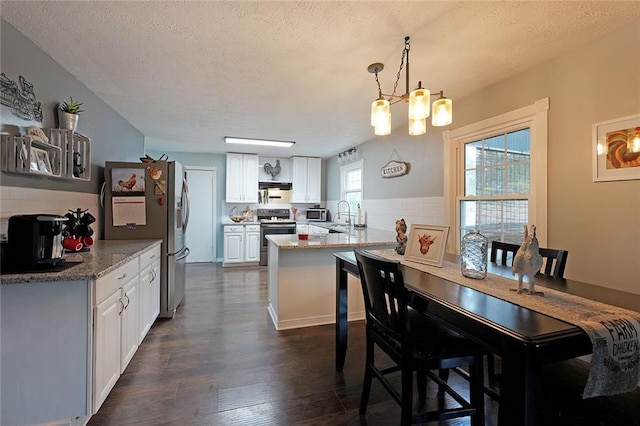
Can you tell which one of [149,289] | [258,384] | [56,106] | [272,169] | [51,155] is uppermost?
[272,169]

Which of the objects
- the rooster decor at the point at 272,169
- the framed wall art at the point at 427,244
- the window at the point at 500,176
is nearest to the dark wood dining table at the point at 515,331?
the framed wall art at the point at 427,244

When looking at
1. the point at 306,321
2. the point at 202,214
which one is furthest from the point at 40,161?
the point at 202,214

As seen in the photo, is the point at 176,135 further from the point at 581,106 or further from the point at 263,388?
the point at 581,106

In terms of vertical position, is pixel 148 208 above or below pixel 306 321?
above

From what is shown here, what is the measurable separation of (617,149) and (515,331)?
1.82 m

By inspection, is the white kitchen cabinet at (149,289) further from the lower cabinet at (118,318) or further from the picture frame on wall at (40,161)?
the picture frame on wall at (40,161)

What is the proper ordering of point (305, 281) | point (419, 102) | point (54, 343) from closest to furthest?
point (54, 343) < point (419, 102) < point (305, 281)

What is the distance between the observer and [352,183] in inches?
224

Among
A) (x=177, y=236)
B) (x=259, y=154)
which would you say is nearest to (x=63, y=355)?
(x=177, y=236)

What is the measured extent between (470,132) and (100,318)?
341 cm

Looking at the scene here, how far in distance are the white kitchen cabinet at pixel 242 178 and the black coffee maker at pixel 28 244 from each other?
4458 mm

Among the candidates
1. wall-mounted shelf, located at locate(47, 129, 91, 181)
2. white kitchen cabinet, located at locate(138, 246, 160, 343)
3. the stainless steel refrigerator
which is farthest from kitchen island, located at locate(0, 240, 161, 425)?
the stainless steel refrigerator

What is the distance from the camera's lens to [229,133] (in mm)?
4441

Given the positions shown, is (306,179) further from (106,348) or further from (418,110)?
(106,348)
